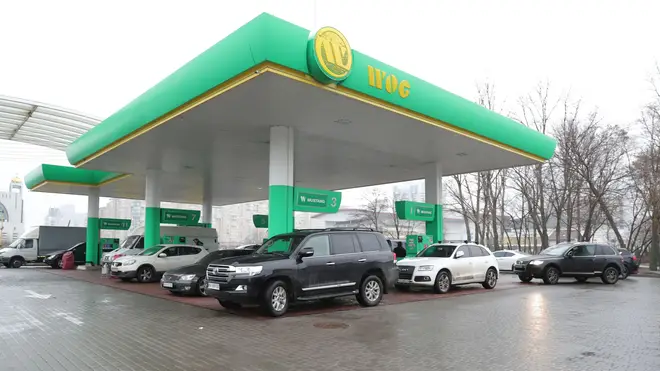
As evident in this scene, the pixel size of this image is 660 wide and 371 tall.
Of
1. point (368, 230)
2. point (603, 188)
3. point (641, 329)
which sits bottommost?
point (641, 329)

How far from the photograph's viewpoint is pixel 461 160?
2028cm

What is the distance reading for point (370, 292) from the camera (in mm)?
12008

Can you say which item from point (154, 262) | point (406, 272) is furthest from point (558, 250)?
point (154, 262)

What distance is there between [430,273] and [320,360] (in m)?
8.63

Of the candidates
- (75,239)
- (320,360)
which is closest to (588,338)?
(320,360)

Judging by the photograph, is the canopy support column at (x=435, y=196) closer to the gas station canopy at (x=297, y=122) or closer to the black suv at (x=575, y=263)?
the gas station canopy at (x=297, y=122)

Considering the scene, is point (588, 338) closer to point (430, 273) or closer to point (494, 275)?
point (430, 273)

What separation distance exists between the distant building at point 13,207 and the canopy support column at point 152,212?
6307 centimetres

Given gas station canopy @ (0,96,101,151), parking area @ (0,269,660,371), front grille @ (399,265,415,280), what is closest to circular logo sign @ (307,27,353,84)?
parking area @ (0,269,660,371)

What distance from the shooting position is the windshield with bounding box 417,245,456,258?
15.9 meters

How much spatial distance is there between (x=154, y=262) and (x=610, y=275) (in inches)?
701

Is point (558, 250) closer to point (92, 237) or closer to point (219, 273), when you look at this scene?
point (219, 273)

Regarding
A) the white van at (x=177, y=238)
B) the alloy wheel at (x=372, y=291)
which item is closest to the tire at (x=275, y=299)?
the alloy wheel at (x=372, y=291)

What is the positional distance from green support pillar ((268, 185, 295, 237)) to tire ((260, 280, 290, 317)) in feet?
11.8
